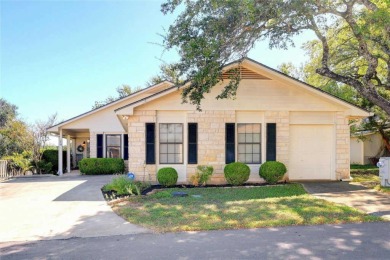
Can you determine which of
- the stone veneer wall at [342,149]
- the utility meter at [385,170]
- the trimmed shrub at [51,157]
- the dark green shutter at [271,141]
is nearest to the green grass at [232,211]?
the dark green shutter at [271,141]

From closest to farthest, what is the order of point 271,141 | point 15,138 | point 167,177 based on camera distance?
point 167,177
point 271,141
point 15,138

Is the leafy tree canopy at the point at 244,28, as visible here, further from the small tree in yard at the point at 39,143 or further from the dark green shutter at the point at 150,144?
the small tree in yard at the point at 39,143

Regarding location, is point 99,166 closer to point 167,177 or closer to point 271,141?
point 167,177

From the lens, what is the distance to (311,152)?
45.6 ft

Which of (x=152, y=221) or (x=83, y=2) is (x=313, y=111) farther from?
(x=83, y=2)

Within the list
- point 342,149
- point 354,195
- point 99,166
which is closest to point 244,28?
point 354,195

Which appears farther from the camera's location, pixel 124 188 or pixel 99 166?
pixel 99 166

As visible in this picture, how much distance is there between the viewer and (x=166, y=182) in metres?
12.5

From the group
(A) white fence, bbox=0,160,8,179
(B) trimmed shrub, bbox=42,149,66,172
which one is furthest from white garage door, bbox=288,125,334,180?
(B) trimmed shrub, bbox=42,149,66,172

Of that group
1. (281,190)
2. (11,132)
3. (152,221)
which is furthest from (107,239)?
(11,132)

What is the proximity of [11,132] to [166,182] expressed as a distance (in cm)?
1417

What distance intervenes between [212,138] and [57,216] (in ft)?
23.8

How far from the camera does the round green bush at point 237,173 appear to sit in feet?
41.0

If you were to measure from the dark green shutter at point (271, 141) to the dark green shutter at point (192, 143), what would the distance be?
3.25 m
